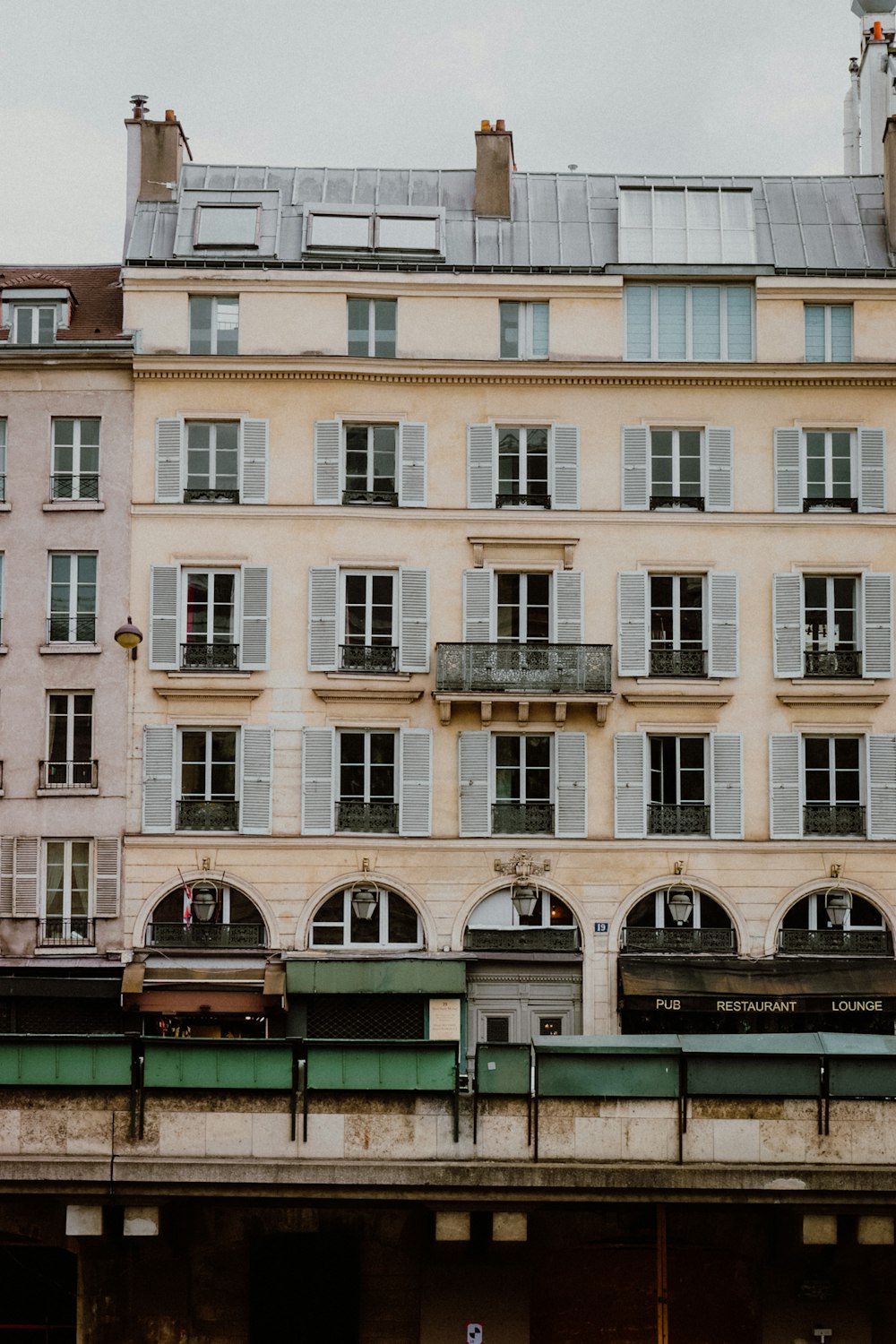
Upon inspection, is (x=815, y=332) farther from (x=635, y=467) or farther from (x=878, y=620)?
(x=878, y=620)

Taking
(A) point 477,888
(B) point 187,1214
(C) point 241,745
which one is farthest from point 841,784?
(B) point 187,1214

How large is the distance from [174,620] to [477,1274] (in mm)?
15692

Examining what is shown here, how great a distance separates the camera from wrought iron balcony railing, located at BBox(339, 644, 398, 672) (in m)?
34.7

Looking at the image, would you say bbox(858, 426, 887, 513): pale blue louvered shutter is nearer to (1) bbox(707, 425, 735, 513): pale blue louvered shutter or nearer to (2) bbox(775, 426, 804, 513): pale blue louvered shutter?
(2) bbox(775, 426, 804, 513): pale blue louvered shutter

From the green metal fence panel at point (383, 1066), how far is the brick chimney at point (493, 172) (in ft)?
69.8

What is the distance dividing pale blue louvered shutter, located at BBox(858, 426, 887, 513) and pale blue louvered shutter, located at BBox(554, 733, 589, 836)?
7.77m

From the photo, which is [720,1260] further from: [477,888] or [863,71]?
[863,71]

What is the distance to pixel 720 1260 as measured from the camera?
24062 millimetres

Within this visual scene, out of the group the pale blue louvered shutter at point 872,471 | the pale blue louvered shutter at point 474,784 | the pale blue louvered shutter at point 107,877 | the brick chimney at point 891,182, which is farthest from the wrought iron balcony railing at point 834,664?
the pale blue louvered shutter at point 107,877

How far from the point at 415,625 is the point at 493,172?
409 inches

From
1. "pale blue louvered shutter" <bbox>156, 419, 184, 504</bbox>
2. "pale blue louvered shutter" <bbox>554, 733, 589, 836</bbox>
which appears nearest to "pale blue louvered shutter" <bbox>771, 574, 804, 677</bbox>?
"pale blue louvered shutter" <bbox>554, 733, 589, 836</bbox>

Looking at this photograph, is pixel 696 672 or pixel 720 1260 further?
pixel 696 672

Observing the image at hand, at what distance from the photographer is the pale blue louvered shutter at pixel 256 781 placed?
34344 mm

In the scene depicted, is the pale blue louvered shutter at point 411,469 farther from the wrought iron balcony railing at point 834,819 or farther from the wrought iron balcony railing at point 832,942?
the wrought iron balcony railing at point 832,942
